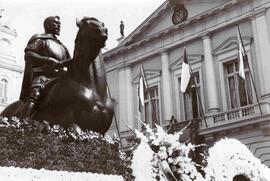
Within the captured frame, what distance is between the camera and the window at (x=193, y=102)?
23047 millimetres

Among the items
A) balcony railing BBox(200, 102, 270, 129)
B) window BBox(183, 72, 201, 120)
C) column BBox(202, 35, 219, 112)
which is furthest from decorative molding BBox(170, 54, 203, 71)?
balcony railing BBox(200, 102, 270, 129)

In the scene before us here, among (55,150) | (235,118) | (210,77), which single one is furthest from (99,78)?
(210,77)

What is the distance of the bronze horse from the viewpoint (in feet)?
12.6

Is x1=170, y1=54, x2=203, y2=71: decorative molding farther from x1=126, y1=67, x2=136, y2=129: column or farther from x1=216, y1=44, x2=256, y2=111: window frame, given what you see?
x1=126, y1=67, x2=136, y2=129: column

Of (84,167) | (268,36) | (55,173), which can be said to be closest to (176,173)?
(84,167)

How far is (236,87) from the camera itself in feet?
71.4

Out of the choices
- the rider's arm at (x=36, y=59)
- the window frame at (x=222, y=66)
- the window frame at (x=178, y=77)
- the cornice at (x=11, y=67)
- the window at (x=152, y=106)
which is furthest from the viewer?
the cornice at (x=11, y=67)

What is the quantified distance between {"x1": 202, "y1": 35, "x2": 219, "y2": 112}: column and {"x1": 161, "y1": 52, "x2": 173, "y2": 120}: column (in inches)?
106

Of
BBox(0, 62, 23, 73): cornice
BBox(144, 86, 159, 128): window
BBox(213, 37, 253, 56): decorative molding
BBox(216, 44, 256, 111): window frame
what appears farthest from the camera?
BBox(0, 62, 23, 73): cornice

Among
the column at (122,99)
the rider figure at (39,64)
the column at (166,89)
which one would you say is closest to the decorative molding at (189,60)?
the column at (166,89)

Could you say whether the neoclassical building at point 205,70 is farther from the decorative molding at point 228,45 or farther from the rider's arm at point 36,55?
the rider's arm at point 36,55

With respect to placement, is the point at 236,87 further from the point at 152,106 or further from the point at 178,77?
the point at 152,106

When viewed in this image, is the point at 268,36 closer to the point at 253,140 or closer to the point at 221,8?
the point at 221,8

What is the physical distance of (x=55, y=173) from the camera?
318cm
